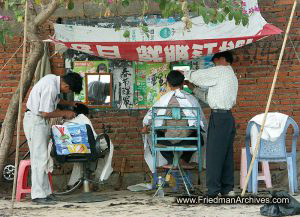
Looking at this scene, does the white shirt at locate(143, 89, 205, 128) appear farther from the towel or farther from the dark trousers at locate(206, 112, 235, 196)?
the towel

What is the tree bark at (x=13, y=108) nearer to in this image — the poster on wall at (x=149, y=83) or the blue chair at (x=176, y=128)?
the poster on wall at (x=149, y=83)

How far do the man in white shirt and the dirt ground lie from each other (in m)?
0.25

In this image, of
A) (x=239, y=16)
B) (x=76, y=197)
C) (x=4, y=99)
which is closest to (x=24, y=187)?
(x=76, y=197)

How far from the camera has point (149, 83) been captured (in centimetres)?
1017

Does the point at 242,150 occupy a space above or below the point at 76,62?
below

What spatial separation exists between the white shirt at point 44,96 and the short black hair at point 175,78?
55.9 inches

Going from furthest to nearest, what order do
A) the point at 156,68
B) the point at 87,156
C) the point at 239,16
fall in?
the point at 156,68 < the point at 87,156 < the point at 239,16

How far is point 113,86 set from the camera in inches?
403

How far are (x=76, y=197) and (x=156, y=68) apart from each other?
226 cm

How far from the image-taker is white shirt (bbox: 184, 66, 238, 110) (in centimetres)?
853

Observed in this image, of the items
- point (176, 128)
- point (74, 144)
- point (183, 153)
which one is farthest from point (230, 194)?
point (74, 144)

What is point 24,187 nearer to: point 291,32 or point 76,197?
point 76,197

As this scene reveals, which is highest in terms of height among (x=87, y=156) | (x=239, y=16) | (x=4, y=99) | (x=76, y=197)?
(x=239, y=16)

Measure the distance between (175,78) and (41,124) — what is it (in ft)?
5.75
